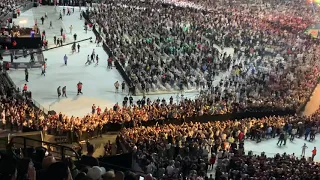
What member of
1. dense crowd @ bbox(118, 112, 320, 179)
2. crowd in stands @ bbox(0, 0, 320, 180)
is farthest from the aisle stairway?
dense crowd @ bbox(118, 112, 320, 179)

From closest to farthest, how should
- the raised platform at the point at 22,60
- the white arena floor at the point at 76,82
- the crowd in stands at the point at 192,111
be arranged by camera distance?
the crowd in stands at the point at 192,111 < the white arena floor at the point at 76,82 < the raised platform at the point at 22,60

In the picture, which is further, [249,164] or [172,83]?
[172,83]

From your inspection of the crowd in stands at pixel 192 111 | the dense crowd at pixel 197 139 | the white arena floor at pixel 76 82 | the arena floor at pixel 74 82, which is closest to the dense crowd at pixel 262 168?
the crowd in stands at pixel 192 111

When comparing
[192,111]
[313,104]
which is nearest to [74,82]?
[192,111]

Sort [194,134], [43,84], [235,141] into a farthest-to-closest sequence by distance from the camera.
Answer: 1. [43,84]
2. [235,141]
3. [194,134]

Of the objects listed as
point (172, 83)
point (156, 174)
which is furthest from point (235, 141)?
point (172, 83)

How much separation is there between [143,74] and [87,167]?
27.6 metres

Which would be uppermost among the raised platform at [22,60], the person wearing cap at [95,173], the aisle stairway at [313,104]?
the person wearing cap at [95,173]

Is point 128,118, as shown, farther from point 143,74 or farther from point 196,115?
point 143,74

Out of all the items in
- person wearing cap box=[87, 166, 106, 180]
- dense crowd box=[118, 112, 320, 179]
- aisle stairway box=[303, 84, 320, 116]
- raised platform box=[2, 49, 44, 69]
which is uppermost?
person wearing cap box=[87, 166, 106, 180]

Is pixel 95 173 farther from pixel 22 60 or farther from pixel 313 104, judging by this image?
pixel 22 60

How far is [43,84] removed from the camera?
34.0m

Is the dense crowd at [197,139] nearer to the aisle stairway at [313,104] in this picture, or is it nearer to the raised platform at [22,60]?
the aisle stairway at [313,104]

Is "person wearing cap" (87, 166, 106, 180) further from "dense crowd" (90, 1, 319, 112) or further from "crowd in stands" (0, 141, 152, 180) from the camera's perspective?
"dense crowd" (90, 1, 319, 112)
